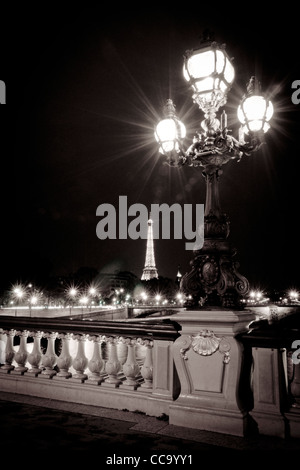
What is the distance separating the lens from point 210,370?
5762mm

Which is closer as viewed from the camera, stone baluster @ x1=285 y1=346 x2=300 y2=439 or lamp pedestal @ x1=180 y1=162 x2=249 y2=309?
stone baluster @ x1=285 y1=346 x2=300 y2=439

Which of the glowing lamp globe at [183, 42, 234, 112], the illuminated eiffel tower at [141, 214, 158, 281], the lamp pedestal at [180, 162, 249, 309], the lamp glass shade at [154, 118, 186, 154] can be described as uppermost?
the illuminated eiffel tower at [141, 214, 158, 281]

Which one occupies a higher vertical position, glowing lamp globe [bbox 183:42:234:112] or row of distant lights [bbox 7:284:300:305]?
glowing lamp globe [bbox 183:42:234:112]

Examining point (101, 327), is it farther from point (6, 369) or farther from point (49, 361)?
point (6, 369)

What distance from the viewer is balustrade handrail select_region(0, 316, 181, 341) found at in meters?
6.23

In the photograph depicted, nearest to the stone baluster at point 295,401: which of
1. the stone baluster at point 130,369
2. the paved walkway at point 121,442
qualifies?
the paved walkway at point 121,442

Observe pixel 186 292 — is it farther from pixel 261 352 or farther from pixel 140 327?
pixel 261 352

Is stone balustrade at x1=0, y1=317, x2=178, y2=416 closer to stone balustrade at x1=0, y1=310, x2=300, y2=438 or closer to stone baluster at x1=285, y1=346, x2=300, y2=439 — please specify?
stone balustrade at x1=0, y1=310, x2=300, y2=438

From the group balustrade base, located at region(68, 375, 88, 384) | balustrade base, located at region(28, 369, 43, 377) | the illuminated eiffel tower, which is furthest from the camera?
the illuminated eiffel tower

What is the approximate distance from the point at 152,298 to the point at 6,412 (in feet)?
432

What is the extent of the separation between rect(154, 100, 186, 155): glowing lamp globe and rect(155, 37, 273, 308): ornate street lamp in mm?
18

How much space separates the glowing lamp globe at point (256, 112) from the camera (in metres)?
6.59

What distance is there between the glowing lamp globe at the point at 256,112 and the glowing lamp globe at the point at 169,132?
1267 mm

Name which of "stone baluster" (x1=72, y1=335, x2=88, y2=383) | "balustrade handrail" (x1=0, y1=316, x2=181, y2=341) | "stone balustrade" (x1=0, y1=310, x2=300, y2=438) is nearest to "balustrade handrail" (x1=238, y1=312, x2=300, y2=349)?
"stone balustrade" (x1=0, y1=310, x2=300, y2=438)
